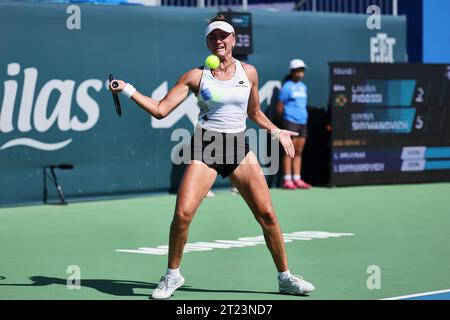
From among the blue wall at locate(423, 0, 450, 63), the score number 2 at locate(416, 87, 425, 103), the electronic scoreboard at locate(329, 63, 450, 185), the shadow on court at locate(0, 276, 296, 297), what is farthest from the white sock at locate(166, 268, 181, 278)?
the blue wall at locate(423, 0, 450, 63)

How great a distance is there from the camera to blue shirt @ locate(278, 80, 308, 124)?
1872 centimetres

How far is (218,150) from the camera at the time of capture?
340 inches

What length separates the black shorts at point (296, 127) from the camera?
18.8 metres

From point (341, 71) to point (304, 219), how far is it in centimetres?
557

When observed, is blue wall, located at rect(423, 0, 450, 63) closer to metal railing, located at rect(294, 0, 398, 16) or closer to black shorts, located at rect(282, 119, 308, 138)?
metal railing, located at rect(294, 0, 398, 16)

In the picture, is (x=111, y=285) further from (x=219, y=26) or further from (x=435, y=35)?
(x=435, y=35)

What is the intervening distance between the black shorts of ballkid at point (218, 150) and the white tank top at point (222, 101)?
58 millimetres

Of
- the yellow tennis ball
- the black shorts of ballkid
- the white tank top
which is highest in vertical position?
the yellow tennis ball

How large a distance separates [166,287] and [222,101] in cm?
157

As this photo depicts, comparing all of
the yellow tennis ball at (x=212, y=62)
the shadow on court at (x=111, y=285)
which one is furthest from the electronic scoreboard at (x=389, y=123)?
the yellow tennis ball at (x=212, y=62)

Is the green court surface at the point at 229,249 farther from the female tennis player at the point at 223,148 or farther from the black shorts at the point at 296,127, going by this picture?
the black shorts at the point at 296,127

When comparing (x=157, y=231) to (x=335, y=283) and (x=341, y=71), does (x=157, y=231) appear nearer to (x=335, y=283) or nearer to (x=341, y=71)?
(x=335, y=283)

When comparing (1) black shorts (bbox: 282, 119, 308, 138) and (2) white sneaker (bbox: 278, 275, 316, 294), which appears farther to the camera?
(1) black shorts (bbox: 282, 119, 308, 138)

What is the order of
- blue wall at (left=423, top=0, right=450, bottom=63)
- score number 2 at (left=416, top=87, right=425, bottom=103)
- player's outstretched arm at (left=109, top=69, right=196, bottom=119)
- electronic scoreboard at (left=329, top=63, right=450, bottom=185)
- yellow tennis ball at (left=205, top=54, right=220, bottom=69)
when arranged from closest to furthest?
player's outstretched arm at (left=109, top=69, right=196, bottom=119) < yellow tennis ball at (left=205, top=54, right=220, bottom=69) < electronic scoreboard at (left=329, top=63, right=450, bottom=185) < score number 2 at (left=416, top=87, right=425, bottom=103) < blue wall at (left=423, top=0, right=450, bottom=63)
